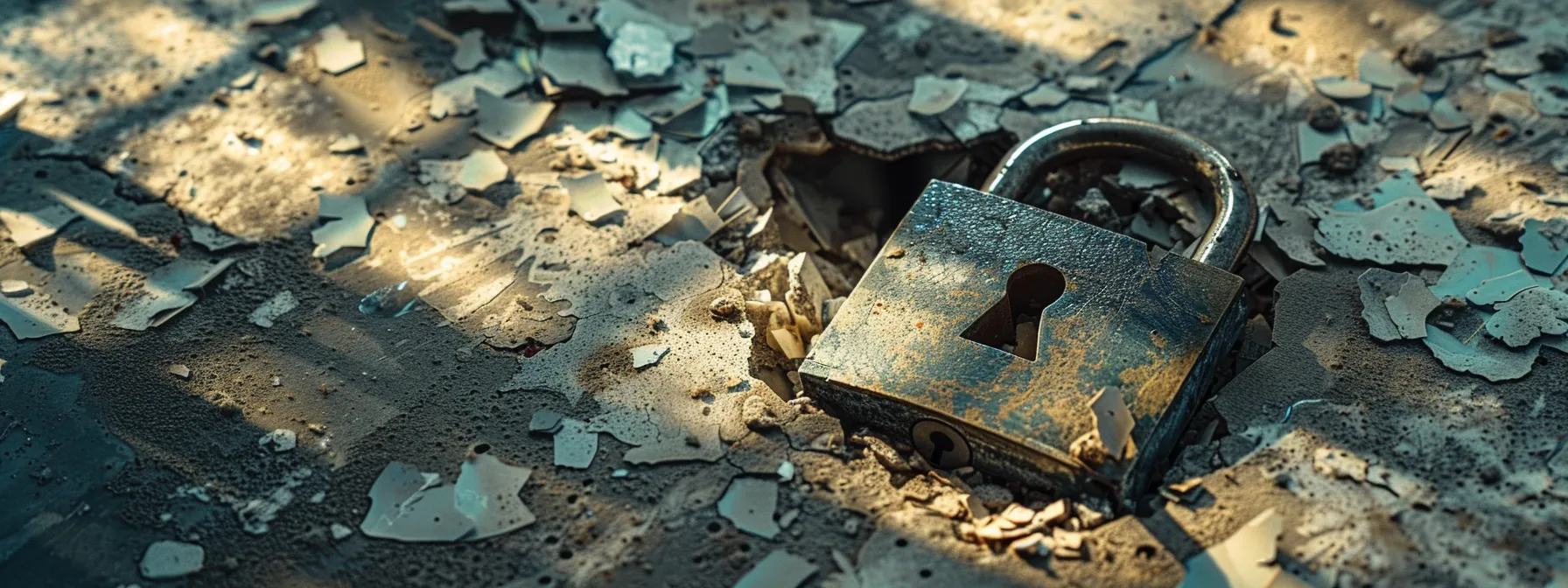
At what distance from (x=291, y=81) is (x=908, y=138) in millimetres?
2465

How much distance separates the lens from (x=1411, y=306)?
11.3ft

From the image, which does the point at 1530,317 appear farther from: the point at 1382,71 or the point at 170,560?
the point at 170,560

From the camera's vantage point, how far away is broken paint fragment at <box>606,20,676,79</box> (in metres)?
4.59

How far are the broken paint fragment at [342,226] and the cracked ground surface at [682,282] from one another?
0.8 inches

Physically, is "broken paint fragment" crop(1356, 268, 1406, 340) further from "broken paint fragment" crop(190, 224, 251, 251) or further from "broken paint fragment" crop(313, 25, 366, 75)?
"broken paint fragment" crop(313, 25, 366, 75)

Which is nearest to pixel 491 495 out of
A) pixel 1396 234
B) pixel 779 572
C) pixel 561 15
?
pixel 779 572

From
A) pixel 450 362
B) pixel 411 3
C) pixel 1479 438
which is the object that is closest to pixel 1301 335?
pixel 1479 438

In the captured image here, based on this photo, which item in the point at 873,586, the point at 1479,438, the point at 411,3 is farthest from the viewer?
the point at 411,3

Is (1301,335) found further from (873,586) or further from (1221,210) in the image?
(873,586)

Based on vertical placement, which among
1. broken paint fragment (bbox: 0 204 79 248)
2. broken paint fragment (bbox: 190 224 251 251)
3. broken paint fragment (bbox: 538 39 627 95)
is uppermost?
broken paint fragment (bbox: 538 39 627 95)

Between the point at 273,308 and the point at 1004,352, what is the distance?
2.29 metres

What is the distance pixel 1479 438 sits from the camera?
3041 mm

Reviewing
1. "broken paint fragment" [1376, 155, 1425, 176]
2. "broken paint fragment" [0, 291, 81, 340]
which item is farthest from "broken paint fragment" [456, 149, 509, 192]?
"broken paint fragment" [1376, 155, 1425, 176]

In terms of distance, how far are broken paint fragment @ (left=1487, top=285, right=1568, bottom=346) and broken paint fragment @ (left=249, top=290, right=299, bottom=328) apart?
3.57 metres
